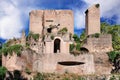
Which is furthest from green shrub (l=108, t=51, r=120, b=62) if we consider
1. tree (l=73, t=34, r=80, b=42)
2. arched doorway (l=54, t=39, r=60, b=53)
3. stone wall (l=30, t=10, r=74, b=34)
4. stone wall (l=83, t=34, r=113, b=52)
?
stone wall (l=30, t=10, r=74, b=34)

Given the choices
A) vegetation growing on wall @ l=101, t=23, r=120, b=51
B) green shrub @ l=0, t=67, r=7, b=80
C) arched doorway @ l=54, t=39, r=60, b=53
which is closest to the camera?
green shrub @ l=0, t=67, r=7, b=80

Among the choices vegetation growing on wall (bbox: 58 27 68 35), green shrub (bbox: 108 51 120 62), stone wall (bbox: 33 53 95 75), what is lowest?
stone wall (bbox: 33 53 95 75)

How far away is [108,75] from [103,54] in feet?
14.9

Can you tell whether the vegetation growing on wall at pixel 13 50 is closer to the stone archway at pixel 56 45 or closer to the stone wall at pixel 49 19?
the stone archway at pixel 56 45

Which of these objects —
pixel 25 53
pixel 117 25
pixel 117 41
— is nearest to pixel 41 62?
pixel 25 53

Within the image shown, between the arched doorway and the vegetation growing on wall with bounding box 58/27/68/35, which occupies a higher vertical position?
the vegetation growing on wall with bounding box 58/27/68/35

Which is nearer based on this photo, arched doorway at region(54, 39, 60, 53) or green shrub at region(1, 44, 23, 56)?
green shrub at region(1, 44, 23, 56)

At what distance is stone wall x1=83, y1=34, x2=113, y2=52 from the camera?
5319cm

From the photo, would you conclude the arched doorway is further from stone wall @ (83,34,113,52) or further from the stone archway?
stone wall @ (83,34,113,52)

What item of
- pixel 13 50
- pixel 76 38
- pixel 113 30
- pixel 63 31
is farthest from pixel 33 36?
pixel 113 30

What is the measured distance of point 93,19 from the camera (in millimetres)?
56281

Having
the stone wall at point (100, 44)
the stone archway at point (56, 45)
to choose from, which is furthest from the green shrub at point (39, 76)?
the stone wall at point (100, 44)

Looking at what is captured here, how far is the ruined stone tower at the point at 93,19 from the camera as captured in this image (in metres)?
56.1

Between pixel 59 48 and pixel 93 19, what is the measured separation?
6341 mm
